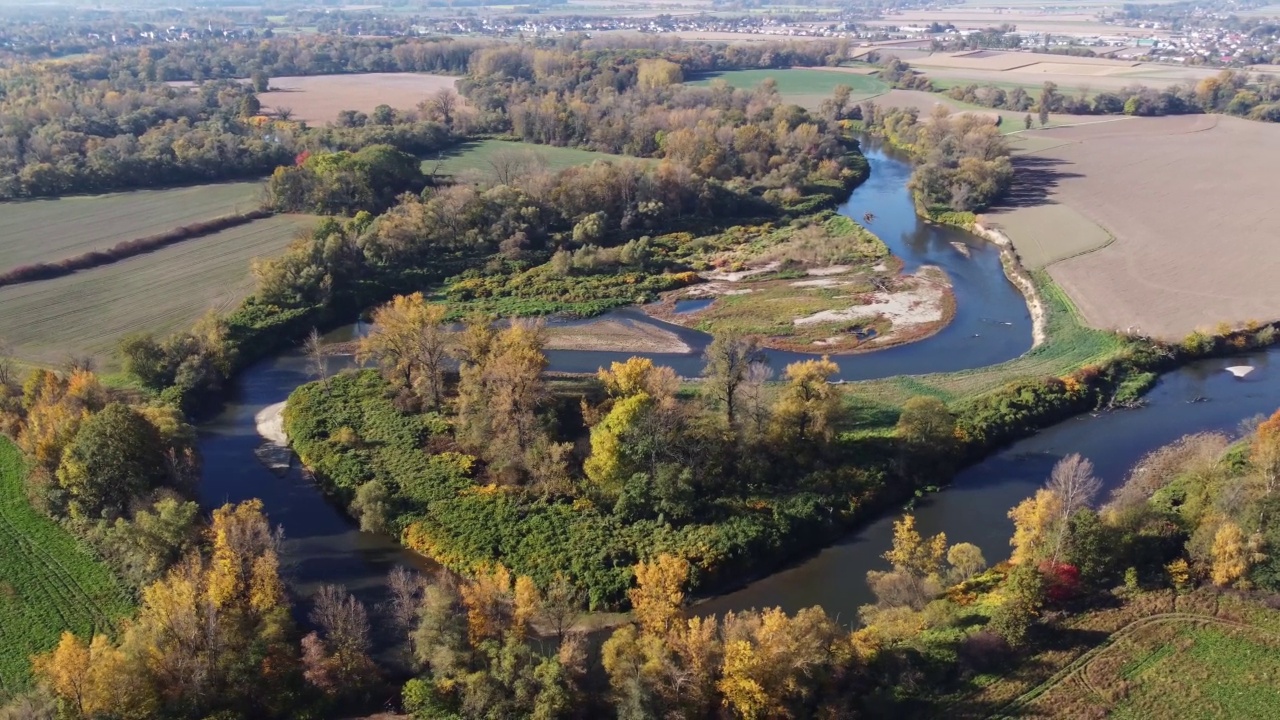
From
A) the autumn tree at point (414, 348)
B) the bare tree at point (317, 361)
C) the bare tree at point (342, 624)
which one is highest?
the autumn tree at point (414, 348)

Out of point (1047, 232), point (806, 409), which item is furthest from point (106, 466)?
point (1047, 232)

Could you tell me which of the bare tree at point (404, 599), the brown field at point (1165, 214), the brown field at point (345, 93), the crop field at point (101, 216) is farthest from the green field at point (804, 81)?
the bare tree at point (404, 599)

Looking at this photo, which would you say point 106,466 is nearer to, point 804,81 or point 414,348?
point 414,348

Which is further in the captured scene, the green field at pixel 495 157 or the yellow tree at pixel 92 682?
the green field at pixel 495 157

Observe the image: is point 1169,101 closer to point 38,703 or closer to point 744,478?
point 744,478

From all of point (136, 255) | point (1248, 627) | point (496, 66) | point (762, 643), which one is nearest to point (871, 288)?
point (1248, 627)

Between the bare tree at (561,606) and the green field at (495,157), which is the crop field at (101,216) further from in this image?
the bare tree at (561,606)

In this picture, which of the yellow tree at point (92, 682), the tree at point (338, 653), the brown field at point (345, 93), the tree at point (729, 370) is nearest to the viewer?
the yellow tree at point (92, 682)
